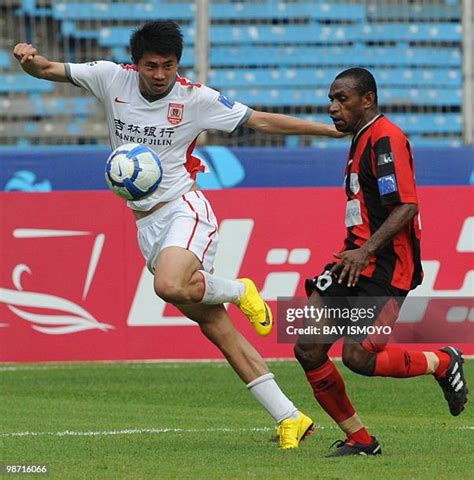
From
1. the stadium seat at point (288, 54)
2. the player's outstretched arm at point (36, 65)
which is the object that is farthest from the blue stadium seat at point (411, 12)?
the player's outstretched arm at point (36, 65)

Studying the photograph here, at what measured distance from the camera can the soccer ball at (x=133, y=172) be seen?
23.8 ft

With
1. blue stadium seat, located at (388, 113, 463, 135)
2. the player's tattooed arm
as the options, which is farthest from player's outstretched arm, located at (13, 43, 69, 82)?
blue stadium seat, located at (388, 113, 463, 135)

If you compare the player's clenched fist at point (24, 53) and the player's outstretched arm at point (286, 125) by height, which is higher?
the player's clenched fist at point (24, 53)

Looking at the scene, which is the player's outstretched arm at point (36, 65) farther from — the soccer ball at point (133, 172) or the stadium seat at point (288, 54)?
the stadium seat at point (288, 54)

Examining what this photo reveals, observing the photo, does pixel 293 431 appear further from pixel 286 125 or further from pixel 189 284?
pixel 286 125

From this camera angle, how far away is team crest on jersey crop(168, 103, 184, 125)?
7566mm

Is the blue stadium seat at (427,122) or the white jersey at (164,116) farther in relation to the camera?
the blue stadium seat at (427,122)

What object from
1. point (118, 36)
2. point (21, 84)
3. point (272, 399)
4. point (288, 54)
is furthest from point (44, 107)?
point (272, 399)

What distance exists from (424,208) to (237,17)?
3.66 meters

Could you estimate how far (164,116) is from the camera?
757 centimetres

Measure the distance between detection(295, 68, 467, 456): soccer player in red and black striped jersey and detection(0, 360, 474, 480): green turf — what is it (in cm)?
37

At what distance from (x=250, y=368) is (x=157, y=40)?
1937 millimetres

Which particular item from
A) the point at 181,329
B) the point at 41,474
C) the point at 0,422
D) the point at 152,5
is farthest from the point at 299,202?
the point at 41,474

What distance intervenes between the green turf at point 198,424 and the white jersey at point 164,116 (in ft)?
4.96
